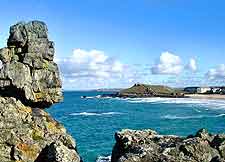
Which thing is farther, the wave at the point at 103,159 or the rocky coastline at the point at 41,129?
the wave at the point at 103,159

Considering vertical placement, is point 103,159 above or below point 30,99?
below

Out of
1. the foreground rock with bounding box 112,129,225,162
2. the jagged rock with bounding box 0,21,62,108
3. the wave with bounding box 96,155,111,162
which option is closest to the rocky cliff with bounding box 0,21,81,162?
the jagged rock with bounding box 0,21,62,108

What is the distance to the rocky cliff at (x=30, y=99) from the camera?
32.8 metres

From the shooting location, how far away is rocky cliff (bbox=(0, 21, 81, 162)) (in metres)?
32.8

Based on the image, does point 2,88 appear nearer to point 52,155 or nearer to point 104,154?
point 52,155

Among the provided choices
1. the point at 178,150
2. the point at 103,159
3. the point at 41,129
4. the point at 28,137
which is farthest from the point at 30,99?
the point at 178,150

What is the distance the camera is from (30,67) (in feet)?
134

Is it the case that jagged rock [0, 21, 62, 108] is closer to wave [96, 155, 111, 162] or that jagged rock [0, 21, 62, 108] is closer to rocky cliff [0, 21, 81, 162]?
rocky cliff [0, 21, 81, 162]

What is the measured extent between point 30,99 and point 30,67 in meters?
2.92

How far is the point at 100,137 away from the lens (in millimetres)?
73688

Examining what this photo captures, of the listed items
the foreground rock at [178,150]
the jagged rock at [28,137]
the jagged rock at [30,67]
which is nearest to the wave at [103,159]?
the jagged rock at [30,67]

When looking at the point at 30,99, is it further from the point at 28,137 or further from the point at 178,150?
the point at 178,150

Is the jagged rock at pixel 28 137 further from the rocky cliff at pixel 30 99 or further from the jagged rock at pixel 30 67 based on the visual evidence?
the jagged rock at pixel 30 67

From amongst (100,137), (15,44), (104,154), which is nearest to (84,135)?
(100,137)
